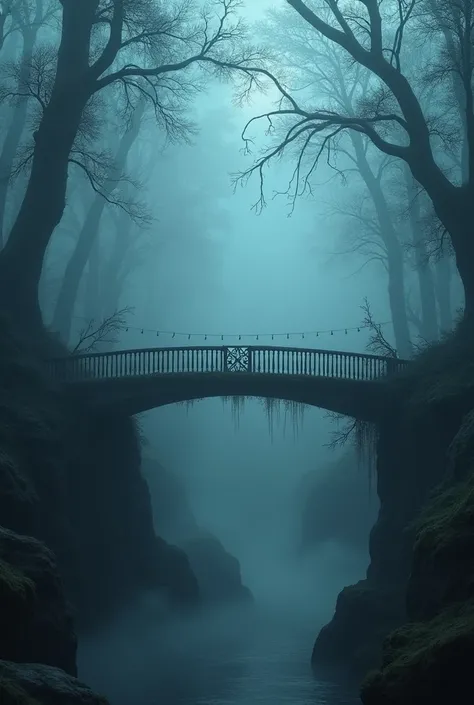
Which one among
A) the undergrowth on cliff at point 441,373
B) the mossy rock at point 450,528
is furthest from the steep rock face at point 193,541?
the mossy rock at point 450,528

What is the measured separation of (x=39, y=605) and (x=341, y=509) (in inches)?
1154

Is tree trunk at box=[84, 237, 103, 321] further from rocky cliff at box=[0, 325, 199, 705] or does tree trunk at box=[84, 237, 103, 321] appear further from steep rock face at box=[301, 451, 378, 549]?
rocky cliff at box=[0, 325, 199, 705]

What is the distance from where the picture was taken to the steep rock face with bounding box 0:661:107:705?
37.0ft

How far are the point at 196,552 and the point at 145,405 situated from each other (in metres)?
13.3

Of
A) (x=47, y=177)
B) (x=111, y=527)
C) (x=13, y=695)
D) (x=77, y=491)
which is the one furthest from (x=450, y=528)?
(x=47, y=177)

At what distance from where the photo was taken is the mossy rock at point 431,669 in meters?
12.3

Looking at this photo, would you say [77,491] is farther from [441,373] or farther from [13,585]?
[13,585]

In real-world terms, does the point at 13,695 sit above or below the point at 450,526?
below

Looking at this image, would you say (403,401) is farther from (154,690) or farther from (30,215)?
(30,215)

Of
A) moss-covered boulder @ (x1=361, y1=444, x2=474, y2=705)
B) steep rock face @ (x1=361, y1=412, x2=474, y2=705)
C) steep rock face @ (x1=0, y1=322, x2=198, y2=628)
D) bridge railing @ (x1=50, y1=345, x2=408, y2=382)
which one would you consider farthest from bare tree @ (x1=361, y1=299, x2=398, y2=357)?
moss-covered boulder @ (x1=361, y1=444, x2=474, y2=705)

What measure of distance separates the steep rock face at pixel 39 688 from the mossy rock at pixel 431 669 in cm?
365

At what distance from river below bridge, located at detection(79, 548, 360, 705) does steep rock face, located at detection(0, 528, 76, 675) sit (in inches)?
196

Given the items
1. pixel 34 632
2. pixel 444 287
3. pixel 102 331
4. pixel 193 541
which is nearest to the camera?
pixel 34 632

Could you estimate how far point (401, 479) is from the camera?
87.7 feet
